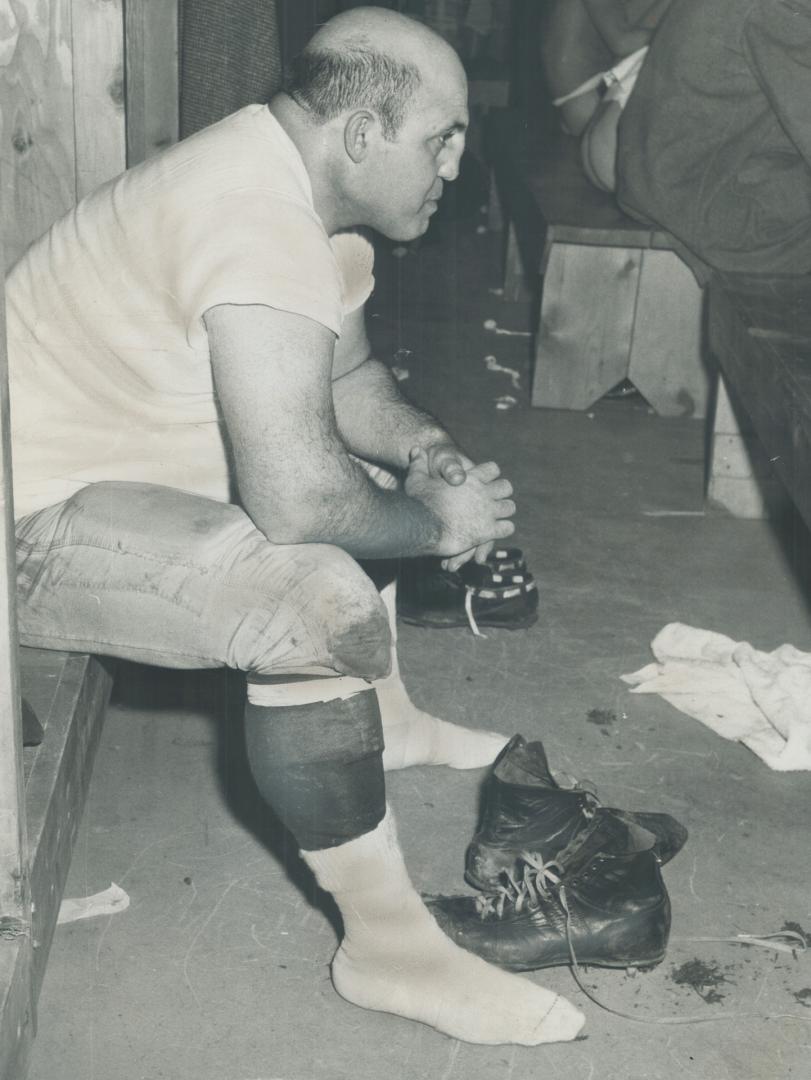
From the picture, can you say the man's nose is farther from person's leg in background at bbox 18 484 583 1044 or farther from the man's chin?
person's leg in background at bbox 18 484 583 1044

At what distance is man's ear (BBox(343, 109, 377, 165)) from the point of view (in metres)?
1.91

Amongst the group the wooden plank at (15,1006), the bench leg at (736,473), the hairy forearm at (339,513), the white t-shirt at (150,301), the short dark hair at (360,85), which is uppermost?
the short dark hair at (360,85)

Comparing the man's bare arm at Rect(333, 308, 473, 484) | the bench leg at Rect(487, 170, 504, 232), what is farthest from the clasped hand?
the bench leg at Rect(487, 170, 504, 232)

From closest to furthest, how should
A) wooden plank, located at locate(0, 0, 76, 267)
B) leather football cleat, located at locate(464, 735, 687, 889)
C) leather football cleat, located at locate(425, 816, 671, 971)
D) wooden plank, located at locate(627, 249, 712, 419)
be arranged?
leather football cleat, located at locate(425, 816, 671, 971) → leather football cleat, located at locate(464, 735, 687, 889) → wooden plank, located at locate(0, 0, 76, 267) → wooden plank, located at locate(627, 249, 712, 419)

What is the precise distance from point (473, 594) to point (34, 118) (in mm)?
1377

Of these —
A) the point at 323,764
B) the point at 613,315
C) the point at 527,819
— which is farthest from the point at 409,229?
the point at 613,315

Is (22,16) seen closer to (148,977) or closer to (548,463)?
(148,977)

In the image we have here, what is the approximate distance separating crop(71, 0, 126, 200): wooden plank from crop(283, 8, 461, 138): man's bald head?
0.87m

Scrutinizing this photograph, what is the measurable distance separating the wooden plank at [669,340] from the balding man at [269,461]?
266cm

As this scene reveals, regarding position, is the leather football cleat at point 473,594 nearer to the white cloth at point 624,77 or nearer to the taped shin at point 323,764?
the taped shin at point 323,764

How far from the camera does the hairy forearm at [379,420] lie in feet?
7.84

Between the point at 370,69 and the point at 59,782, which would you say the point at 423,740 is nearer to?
the point at 59,782

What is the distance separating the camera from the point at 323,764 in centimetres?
181

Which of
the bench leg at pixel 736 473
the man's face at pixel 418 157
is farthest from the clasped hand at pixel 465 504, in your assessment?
the bench leg at pixel 736 473
